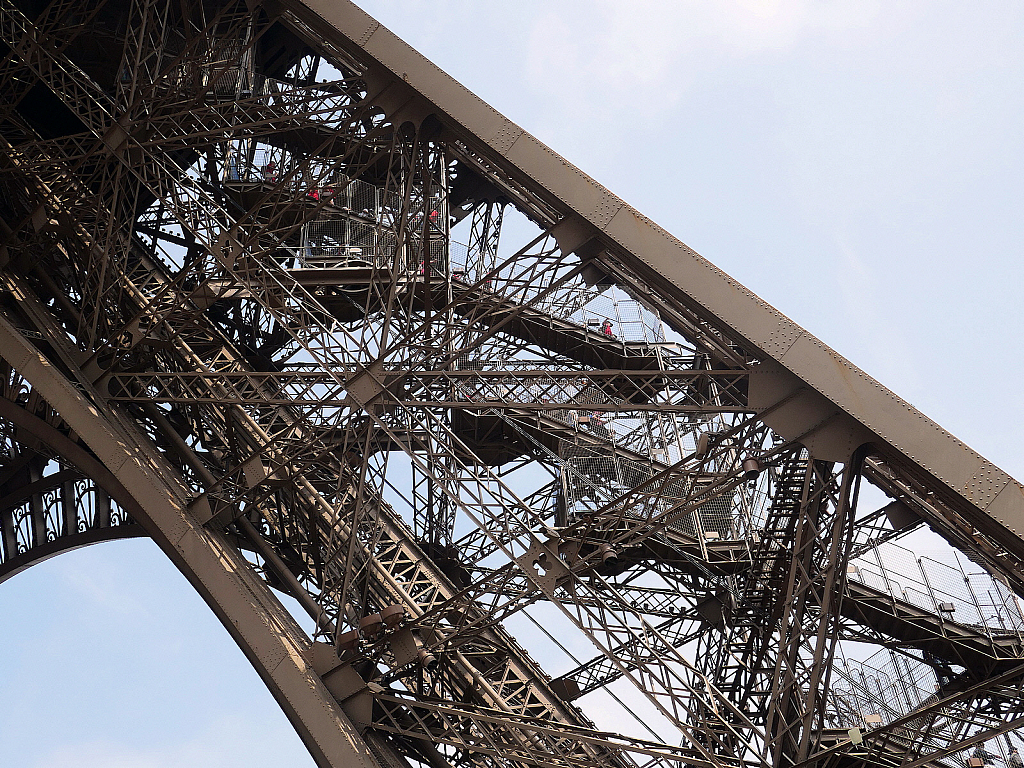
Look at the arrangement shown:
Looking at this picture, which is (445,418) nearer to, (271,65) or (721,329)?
(271,65)

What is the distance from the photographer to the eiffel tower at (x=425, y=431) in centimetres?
852

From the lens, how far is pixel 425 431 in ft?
41.0

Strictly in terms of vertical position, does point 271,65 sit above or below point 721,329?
above

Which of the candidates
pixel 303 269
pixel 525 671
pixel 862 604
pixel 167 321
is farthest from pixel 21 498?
pixel 862 604

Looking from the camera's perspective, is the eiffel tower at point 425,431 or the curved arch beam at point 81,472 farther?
the curved arch beam at point 81,472

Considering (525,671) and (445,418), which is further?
(445,418)

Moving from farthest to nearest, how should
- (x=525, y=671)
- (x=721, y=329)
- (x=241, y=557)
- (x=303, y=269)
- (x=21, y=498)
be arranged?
(x=21, y=498), (x=303, y=269), (x=525, y=671), (x=241, y=557), (x=721, y=329)

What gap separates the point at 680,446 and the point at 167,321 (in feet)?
30.6

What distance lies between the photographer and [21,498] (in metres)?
21.2

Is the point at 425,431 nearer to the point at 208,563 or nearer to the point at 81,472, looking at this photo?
the point at 208,563

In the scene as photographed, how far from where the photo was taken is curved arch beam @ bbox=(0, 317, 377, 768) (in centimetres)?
947

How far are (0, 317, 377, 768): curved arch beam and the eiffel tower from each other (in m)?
0.03

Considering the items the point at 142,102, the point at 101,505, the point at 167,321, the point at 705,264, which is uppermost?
the point at 101,505

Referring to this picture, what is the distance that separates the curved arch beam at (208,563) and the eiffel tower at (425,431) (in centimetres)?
3
